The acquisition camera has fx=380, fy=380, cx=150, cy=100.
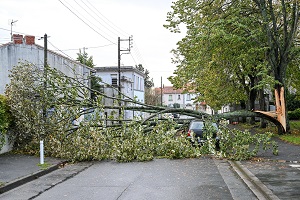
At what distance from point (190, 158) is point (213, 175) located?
4.33 m

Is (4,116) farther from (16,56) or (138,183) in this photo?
(16,56)

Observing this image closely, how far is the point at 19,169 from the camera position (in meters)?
12.2

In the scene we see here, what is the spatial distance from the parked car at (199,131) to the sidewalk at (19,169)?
5.83 meters

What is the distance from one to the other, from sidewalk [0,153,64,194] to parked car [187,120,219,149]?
5827mm

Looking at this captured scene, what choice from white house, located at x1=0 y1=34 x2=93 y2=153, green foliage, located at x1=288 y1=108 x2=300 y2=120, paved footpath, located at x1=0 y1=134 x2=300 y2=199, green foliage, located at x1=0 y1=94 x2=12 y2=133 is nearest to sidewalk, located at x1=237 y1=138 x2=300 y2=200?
paved footpath, located at x1=0 y1=134 x2=300 y2=199

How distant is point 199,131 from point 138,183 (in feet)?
27.5

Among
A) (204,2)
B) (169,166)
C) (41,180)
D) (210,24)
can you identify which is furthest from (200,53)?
(41,180)

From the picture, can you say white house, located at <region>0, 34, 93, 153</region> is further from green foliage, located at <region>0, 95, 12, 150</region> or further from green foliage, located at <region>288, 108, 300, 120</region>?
green foliage, located at <region>288, 108, 300, 120</region>

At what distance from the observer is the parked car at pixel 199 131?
52.8 feet

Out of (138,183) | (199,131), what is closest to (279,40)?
(199,131)

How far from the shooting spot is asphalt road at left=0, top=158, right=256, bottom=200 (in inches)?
336

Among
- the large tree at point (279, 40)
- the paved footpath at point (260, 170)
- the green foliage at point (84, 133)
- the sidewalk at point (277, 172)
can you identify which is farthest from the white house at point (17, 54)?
the sidewalk at point (277, 172)

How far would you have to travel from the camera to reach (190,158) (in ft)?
51.3

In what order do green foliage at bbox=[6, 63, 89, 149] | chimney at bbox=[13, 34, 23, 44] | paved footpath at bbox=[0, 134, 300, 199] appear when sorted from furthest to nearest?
chimney at bbox=[13, 34, 23, 44]
green foliage at bbox=[6, 63, 89, 149]
paved footpath at bbox=[0, 134, 300, 199]
